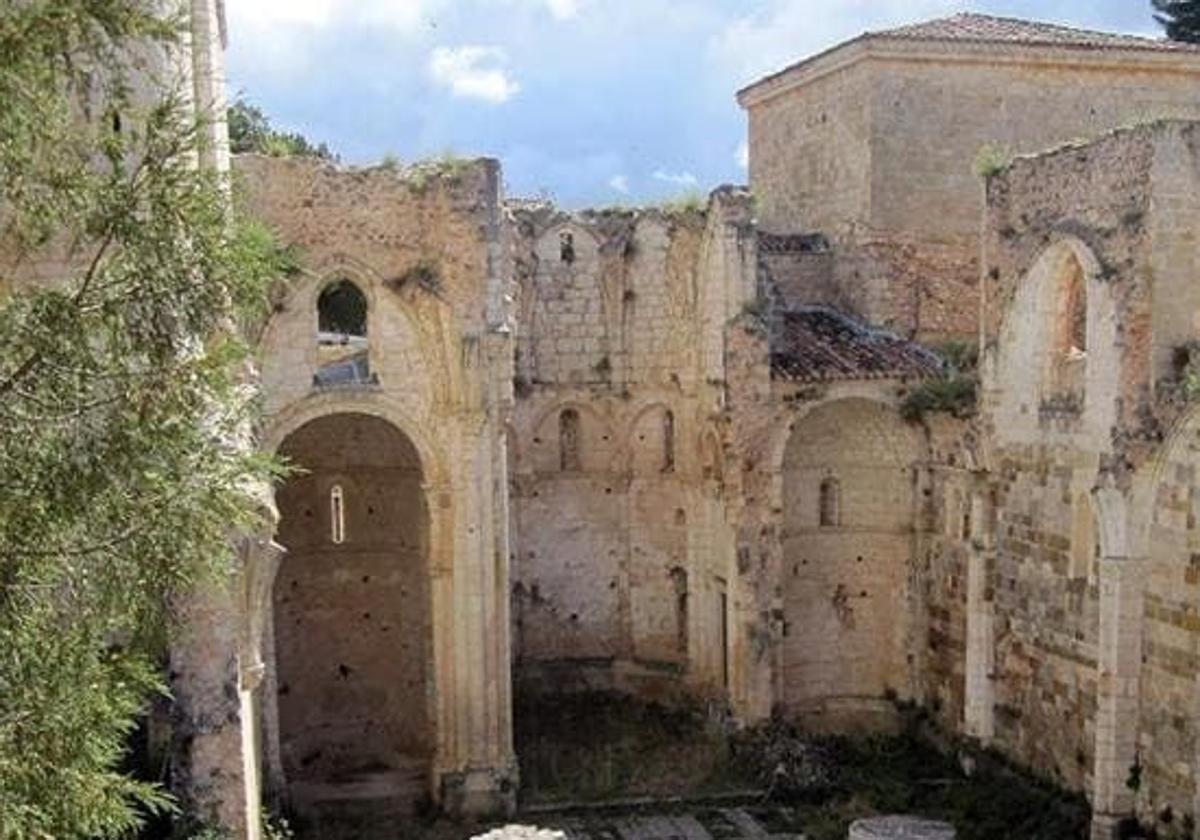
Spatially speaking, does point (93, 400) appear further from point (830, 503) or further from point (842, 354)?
point (830, 503)

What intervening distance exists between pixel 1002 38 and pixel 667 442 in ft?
30.8

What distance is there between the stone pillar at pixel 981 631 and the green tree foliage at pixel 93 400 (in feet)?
45.7

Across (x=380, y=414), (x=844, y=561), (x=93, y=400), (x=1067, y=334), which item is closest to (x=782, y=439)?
(x=844, y=561)

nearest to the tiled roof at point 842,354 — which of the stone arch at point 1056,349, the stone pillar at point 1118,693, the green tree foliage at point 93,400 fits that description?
the stone arch at point 1056,349

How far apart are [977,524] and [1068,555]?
86.8 inches

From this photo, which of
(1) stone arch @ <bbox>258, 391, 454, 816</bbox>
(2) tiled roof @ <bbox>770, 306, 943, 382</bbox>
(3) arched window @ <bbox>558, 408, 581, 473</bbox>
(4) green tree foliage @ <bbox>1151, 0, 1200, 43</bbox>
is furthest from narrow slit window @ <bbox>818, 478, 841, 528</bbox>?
(4) green tree foliage @ <bbox>1151, 0, 1200, 43</bbox>

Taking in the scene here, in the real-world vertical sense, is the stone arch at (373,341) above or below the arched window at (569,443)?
above

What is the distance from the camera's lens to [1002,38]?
24.3m

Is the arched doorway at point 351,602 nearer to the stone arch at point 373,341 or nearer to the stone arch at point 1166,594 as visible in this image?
the stone arch at point 373,341

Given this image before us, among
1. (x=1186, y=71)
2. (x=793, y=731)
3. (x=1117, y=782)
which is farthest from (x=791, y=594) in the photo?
(x=1186, y=71)

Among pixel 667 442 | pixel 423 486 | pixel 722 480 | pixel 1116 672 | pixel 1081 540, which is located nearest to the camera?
pixel 1116 672

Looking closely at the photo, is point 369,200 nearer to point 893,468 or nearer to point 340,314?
point 893,468

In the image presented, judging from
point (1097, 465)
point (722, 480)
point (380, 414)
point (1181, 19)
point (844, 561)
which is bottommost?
point (844, 561)

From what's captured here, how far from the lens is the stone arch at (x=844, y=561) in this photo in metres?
22.2
